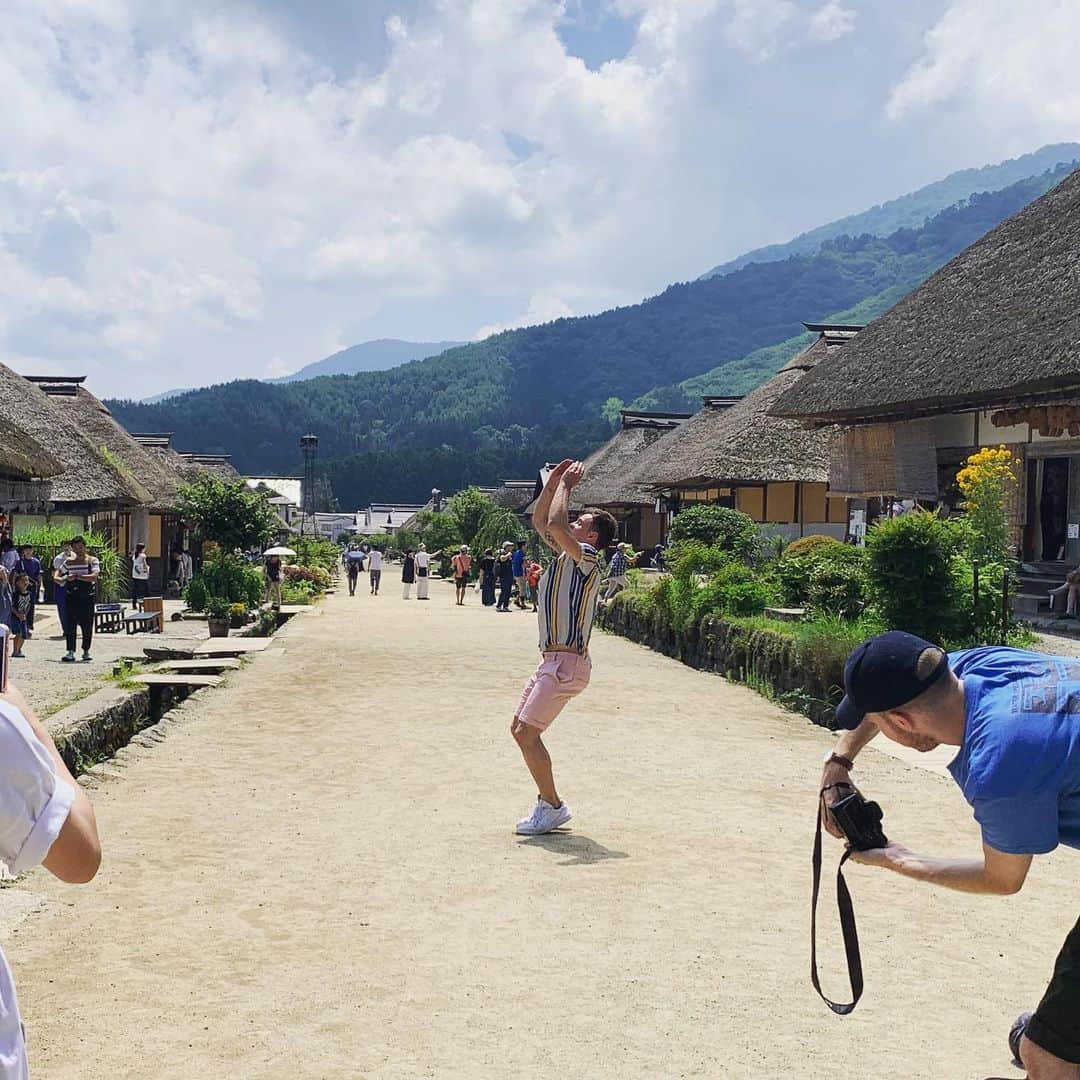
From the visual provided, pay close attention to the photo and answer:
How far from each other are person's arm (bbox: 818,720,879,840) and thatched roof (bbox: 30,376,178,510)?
34.1 m

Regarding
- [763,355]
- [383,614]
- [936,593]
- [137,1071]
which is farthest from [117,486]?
[763,355]

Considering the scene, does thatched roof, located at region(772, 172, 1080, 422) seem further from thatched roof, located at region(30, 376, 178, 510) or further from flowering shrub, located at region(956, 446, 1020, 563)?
thatched roof, located at region(30, 376, 178, 510)

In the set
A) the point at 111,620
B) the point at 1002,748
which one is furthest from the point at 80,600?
the point at 1002,748

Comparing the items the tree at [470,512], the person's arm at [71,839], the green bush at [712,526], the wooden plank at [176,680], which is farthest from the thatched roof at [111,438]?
the person's arm at [71,839]

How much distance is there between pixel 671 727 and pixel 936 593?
10.1 ft

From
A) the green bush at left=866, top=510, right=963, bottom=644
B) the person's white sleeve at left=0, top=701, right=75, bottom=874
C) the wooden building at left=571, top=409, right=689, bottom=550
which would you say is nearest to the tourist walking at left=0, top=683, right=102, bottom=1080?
the person's white sleeve at left=0, top=701, right=75, bottom=874

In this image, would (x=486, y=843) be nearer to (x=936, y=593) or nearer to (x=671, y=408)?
(x=936, y=593)

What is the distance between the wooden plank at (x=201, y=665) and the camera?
14.3 m

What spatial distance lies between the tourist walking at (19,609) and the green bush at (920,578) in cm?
1014

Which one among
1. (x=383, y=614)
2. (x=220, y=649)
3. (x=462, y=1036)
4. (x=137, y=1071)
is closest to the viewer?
(x=137, y=1071)

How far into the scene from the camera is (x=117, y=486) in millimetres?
29656

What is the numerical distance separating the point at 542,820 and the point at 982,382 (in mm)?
11902

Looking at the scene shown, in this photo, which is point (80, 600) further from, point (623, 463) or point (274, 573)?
point (623, 463)

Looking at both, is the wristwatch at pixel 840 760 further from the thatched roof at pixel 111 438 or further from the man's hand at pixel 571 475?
the thatched roof at pixel 111 438
